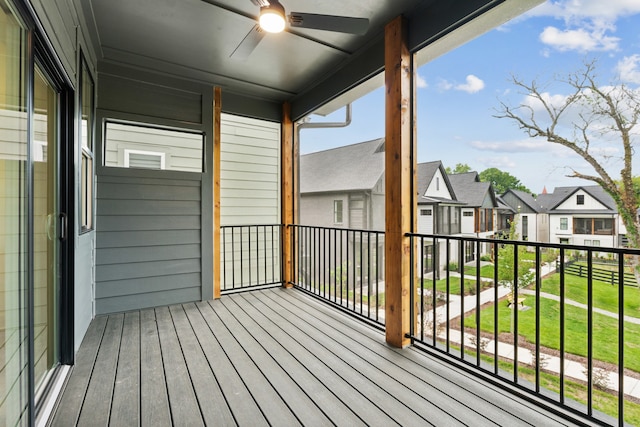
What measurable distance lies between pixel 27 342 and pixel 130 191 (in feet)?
7.16

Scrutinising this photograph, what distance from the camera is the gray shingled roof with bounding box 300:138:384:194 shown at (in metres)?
4.36

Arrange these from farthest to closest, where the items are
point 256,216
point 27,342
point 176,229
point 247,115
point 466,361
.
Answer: point 256,216, point 247,115, point 176,229, point 466,361, point 27,342

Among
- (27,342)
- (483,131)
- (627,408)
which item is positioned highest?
(483,131)

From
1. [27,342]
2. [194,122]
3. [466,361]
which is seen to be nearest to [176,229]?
[194,122]

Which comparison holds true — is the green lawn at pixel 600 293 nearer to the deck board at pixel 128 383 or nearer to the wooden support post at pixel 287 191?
the deck board at pixel 128 383

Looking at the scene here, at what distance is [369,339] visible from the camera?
255 centimetres

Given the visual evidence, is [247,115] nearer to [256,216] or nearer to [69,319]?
[256,216]

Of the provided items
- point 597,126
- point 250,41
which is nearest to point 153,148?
point 250,41

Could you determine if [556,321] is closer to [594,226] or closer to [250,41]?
[594,226]

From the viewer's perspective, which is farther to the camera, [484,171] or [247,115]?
[247,115]

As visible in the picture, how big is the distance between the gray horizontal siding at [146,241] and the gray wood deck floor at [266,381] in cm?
40

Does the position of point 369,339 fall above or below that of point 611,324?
below

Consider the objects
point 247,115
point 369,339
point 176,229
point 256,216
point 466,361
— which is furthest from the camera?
point 256,216

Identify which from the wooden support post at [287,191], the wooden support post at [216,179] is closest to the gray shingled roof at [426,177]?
the wooden support post at [287,191]
